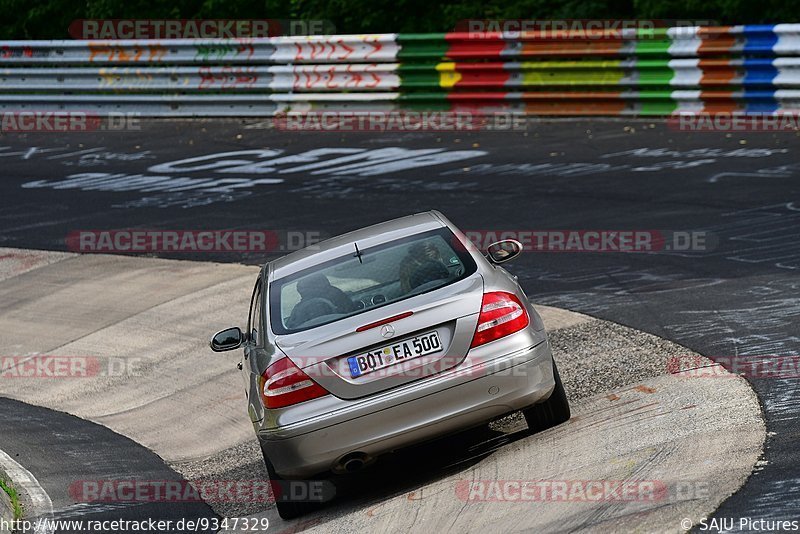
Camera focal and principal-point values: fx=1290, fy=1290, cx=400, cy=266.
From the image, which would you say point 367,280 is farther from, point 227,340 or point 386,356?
point 227,340

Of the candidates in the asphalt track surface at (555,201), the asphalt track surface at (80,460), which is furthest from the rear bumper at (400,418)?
Answer: the asphalt track surface at (555,201)

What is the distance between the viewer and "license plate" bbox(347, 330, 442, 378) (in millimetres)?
7039

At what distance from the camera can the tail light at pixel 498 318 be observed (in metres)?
7.15

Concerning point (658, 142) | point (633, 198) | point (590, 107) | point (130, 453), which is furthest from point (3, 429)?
point (590, 107)

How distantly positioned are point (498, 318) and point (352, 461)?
3.72 feet

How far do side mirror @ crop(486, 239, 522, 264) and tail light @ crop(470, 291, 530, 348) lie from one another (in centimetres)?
92

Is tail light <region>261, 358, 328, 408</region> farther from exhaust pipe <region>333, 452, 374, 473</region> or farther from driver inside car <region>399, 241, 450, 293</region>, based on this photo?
driver inside car <region>399, 241, 450, 293</region>

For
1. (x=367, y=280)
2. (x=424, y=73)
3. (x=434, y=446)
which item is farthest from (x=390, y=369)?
(x=424, y=73)

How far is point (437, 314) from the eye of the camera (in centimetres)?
712

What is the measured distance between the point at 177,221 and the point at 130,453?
6708 millimetres

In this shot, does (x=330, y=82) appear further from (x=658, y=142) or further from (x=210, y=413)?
(x=210, y=413)

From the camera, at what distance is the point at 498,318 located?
23.6ft

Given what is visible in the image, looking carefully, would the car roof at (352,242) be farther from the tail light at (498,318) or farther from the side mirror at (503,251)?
the tail light at (498,318)

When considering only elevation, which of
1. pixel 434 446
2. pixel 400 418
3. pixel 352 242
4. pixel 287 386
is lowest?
pixel 434 446
